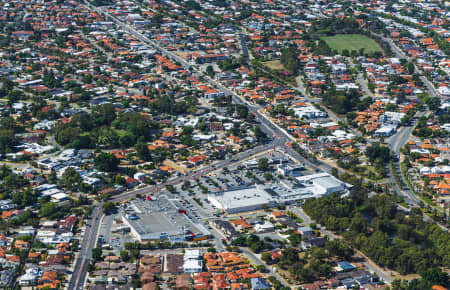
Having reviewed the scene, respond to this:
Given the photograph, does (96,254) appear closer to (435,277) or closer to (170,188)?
(170,188)

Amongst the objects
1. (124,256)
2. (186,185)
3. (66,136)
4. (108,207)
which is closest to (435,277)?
(124,256)

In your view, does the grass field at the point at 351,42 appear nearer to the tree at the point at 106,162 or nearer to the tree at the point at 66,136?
the tree at the point at 66,136

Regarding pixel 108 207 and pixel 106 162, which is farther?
pixel 106 162

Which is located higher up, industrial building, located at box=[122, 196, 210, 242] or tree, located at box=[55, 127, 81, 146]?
industrial building, located at box=[122, 196, 210, 242]

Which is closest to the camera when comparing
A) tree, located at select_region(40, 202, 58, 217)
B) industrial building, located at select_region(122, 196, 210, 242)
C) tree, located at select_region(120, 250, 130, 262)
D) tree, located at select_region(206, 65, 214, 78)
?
tree, located at select_region(120, 250, 130, 262)

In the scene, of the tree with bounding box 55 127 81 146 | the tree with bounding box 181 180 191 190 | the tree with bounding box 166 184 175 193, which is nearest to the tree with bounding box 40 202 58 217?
the tree with bounding box 166 184 175 193

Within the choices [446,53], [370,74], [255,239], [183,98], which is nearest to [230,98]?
[183,98]

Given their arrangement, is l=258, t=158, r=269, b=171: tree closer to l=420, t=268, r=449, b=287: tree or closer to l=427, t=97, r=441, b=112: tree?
l=420, t=268, r=449, b=287: tree

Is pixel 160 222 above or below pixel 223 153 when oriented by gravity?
above
